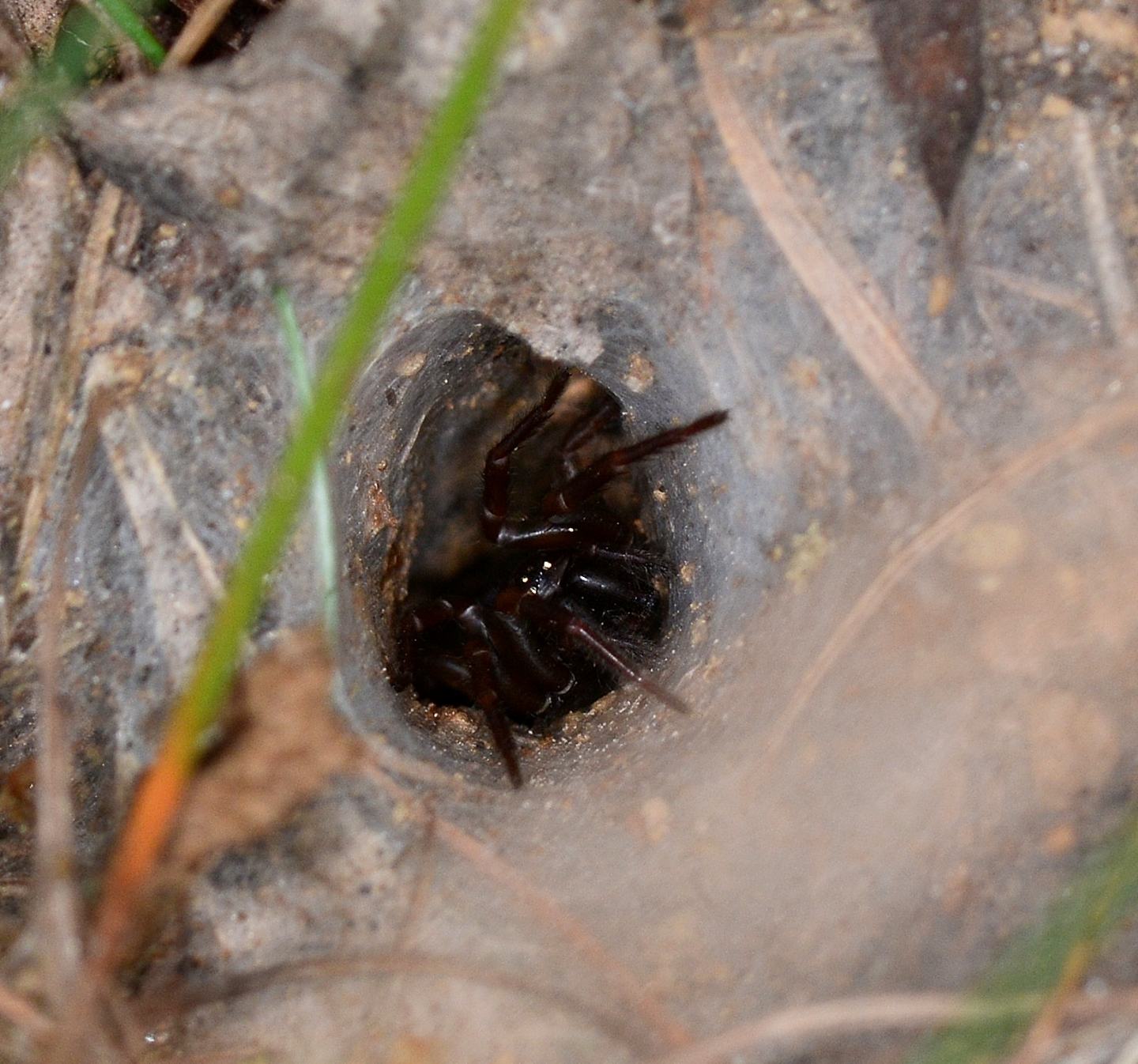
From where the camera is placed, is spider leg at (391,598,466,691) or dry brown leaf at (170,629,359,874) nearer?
dry brown leaf at (170,629,359,874)

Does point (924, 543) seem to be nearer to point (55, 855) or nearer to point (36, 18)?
point (55, 855)

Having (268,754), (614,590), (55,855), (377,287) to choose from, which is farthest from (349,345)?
(614,590)

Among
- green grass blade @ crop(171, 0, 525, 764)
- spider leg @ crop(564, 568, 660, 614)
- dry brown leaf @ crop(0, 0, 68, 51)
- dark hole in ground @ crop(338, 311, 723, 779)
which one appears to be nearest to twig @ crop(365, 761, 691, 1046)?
dark hole in ground @ crop(338, 311, 723, 779)

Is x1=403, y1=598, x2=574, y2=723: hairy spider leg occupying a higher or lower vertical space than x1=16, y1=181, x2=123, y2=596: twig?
lower

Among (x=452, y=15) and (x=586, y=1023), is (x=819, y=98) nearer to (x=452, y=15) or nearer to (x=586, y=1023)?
(x=452, y=15)

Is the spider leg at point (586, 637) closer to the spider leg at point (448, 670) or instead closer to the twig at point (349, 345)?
the spider leg at point (448, 670)

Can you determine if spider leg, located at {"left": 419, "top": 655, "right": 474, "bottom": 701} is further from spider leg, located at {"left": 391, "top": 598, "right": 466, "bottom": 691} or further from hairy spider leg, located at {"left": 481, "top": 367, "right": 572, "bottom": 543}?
hairy spider leg, located at {"left": 481, "top": 367, "right": 572, "bottom": 543}
